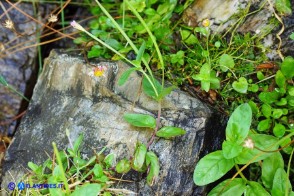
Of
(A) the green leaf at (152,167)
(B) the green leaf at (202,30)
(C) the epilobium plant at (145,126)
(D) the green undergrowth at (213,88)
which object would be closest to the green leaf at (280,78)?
(D) the green undergrowth at (213,88)

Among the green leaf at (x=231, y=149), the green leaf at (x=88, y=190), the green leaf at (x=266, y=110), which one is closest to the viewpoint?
the green leaf at (x=88, y=190)

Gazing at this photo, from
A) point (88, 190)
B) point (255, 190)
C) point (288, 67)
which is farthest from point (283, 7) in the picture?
point (88, 190)

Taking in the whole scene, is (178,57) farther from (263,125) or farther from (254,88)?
(263,125)

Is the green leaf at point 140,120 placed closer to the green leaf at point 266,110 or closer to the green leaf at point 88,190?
the green leaf at point 88,190

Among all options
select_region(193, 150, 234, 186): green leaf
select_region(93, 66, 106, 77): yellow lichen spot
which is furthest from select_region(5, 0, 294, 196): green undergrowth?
select_region(93, 66, 106, 77): yellow lichen spot

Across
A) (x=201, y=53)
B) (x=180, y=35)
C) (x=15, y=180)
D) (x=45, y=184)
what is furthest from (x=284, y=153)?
(x=15, y=180)
